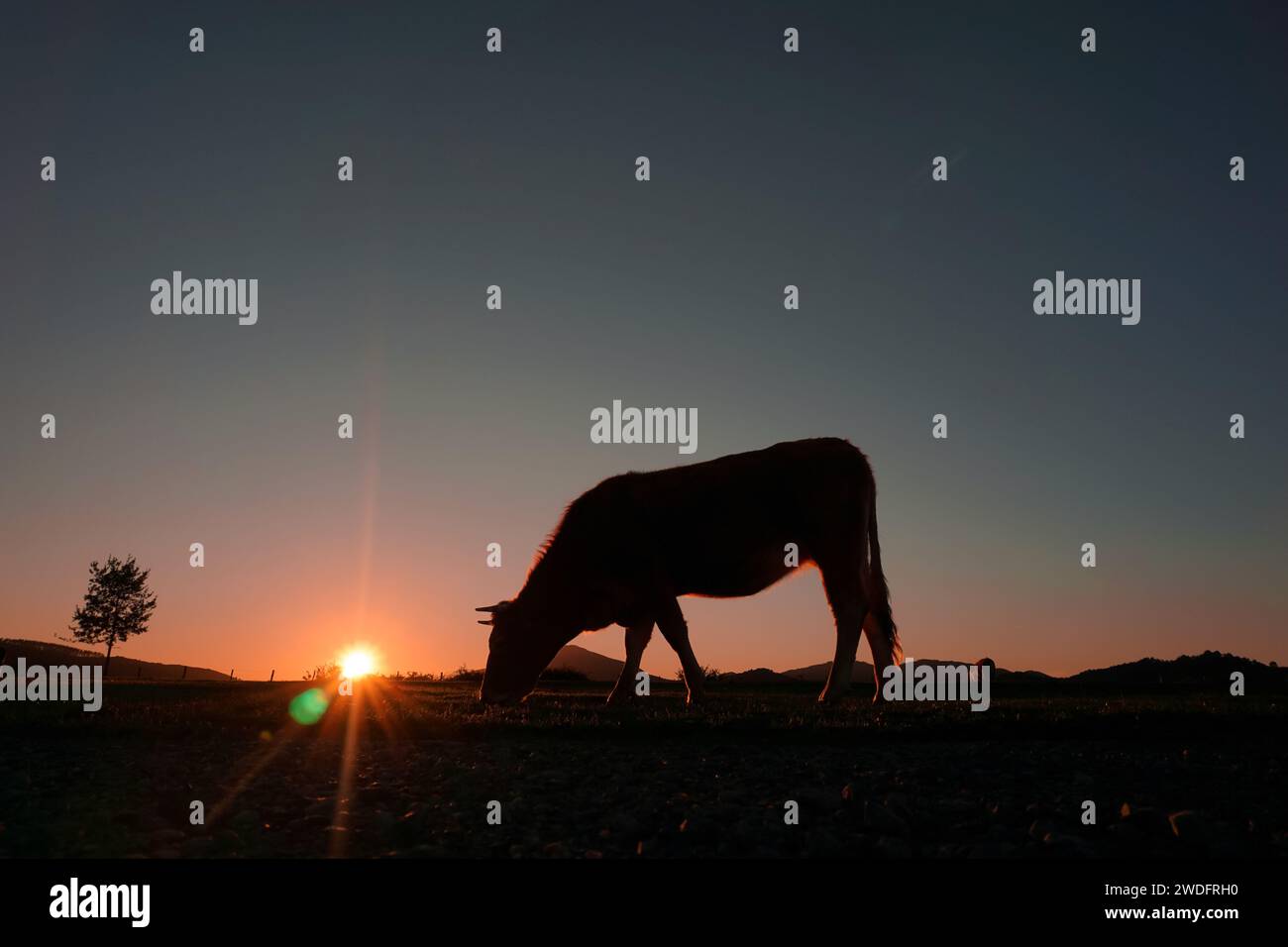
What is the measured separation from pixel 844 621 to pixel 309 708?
8.24 m

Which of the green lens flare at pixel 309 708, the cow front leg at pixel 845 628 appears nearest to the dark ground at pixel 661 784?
the green lens flare at pixel 309 708

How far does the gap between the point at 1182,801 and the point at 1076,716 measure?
13.8 ft

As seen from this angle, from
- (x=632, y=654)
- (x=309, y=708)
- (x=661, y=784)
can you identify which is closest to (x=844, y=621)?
(x=632, y=654)

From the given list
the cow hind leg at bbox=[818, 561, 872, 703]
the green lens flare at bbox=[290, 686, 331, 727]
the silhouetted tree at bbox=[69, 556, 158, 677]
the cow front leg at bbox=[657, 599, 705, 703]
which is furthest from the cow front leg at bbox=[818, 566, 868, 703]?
the silhouetted tree at bbox=[69, 556, 158, 677]

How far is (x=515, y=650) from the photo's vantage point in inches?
570

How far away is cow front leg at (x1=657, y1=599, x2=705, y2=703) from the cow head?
78.7 inches

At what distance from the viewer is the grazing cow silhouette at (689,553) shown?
13.5m

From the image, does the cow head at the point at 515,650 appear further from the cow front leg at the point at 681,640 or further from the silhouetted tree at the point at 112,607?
the silhouetted tree at the point at 112,607

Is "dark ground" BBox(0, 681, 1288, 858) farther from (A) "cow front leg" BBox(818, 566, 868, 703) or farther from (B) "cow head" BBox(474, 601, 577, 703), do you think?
(B) "cow head" BBox(474, 601, 577, 703)

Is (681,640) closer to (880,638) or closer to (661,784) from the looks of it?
(880,638)

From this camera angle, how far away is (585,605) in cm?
1476

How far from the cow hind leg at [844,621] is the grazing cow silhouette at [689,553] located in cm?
3
